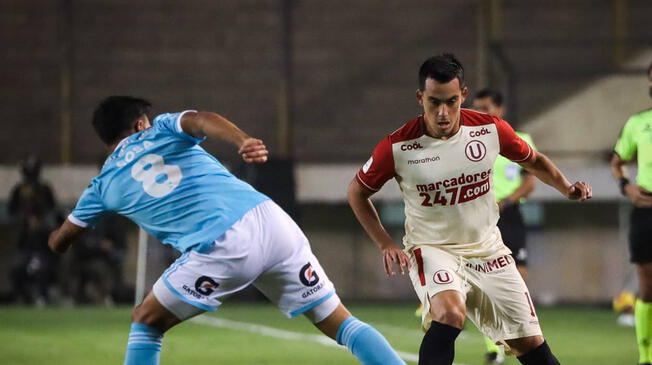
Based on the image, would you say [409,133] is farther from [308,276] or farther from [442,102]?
[308,276]

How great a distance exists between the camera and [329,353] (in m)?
10.2

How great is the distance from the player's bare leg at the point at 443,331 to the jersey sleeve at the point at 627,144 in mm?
3170

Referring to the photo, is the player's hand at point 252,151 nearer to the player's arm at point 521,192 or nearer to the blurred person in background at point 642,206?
the blurred person in background at point 642,206

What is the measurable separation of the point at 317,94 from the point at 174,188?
13073 mm

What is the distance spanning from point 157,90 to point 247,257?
13.3 meters

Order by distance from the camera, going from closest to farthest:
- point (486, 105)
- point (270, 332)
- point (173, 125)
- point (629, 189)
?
point (173, 125), point (629, 189), point (486, 105), point (270, 332)

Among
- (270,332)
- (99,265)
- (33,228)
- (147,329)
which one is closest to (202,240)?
(147,329)

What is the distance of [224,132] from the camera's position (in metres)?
5.28

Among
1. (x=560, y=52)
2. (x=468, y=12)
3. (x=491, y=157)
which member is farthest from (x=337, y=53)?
(x=491, y=157)

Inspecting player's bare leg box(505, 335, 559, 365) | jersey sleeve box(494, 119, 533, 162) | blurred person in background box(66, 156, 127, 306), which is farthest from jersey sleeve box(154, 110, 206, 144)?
blurred person in background box(66, 156, 127, 306)

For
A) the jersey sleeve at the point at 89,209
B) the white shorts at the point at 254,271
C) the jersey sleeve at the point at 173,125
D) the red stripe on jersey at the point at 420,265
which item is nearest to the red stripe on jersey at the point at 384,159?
the red stripe on jersey at the point at 420,265

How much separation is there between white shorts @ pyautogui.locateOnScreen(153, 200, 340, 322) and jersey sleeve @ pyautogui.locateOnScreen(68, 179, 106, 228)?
1.66ft

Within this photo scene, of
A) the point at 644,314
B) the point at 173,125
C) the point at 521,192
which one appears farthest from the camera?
the point at 521,192

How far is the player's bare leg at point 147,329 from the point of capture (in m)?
5.82
